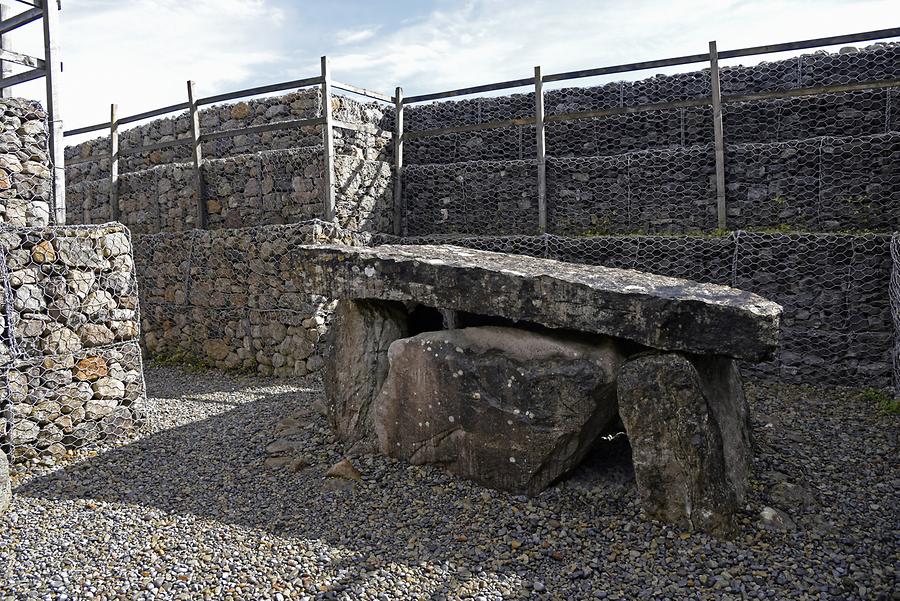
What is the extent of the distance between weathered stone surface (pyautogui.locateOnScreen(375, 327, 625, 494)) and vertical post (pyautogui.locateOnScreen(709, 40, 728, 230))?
517 cm

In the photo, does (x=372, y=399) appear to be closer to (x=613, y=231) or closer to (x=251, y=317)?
(x=251, y=317)

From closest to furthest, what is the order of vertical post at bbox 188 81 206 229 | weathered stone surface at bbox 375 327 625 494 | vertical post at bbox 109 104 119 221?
weathered stone surface at bbox 375 327 625 494, vertical post at bbox 188 81 206 229, vertical post at bbox 109 104 119 221

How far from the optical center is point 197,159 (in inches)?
457

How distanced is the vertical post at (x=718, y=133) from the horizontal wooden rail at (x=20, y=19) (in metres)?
8.79

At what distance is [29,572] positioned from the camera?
4.70 m

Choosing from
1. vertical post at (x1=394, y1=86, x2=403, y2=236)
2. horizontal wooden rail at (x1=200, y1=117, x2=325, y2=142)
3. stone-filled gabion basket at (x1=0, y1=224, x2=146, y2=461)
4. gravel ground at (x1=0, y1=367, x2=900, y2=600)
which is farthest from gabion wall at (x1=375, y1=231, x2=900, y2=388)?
stone-filled gabion basket at (x1=0, y1=224, x2=146, y2=461)

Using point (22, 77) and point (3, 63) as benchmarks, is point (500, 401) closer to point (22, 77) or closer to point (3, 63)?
point (22, 77)

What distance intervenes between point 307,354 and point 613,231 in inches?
208

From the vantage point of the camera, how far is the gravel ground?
4461 mm

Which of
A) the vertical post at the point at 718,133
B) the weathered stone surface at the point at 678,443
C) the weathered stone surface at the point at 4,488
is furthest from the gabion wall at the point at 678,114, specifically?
the weathered stone surface at the point at 4,488

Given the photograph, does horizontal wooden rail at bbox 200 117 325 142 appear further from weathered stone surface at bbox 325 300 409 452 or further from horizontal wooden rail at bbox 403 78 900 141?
weathered stone surface at bbox 325 300 409 452

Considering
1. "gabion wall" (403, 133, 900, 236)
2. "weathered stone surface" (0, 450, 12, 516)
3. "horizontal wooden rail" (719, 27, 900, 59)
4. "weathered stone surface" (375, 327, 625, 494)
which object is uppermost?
"horizontal wooden rail" (719, 27, 900, 59)

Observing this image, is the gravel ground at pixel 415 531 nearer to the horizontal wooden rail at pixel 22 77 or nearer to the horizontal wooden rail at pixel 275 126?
the horizontal wooden rail at pixel 22 77

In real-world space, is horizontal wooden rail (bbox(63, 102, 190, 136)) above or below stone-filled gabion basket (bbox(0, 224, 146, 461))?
above
